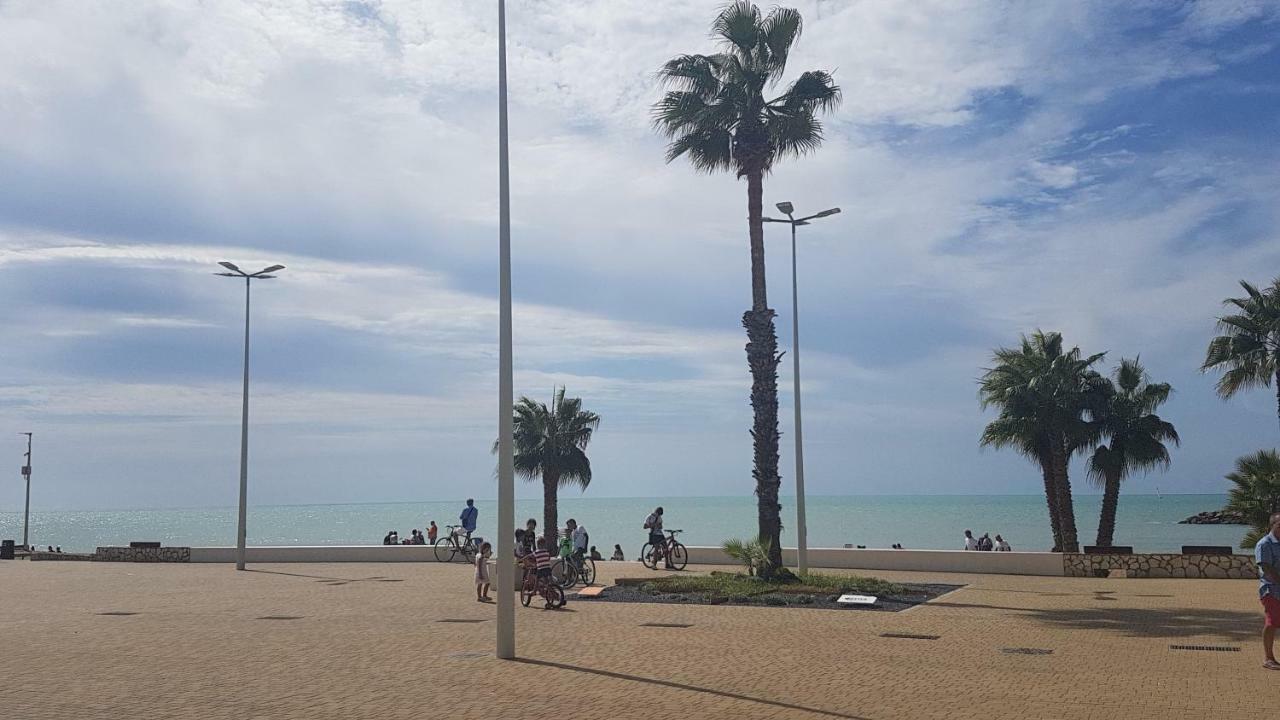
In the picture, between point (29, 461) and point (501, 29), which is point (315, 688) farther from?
point (29, 461)

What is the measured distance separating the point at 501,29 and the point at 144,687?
9029 mm

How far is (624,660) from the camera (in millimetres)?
12969

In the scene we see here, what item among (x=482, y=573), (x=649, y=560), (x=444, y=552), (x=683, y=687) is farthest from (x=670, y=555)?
(x=683, y=687)

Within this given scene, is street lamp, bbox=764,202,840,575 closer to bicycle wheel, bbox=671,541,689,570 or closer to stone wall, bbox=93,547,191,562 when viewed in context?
bicycle wheel, bbox=671,541,689,570

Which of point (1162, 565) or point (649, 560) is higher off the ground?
point (649, 560)

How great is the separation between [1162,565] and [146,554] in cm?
3113

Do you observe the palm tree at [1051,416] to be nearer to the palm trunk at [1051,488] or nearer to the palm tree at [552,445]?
the palm trunk at [1051,488]

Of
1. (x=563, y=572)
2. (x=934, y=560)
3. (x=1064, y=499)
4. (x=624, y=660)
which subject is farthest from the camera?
(x=1064, y=499)

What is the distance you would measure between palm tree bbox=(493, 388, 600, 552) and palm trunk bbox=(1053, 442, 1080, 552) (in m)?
16.7

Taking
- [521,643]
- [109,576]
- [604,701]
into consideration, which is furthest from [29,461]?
[604,701]

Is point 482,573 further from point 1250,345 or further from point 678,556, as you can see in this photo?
point 1250,345

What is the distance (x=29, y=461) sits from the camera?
6269 cm

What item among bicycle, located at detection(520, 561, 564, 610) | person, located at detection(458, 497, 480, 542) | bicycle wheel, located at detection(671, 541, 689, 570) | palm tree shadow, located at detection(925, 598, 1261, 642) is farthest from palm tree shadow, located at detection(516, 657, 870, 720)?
person, located at detection(458, 497, 480, 542)

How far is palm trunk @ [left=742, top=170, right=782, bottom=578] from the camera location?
2419cm
